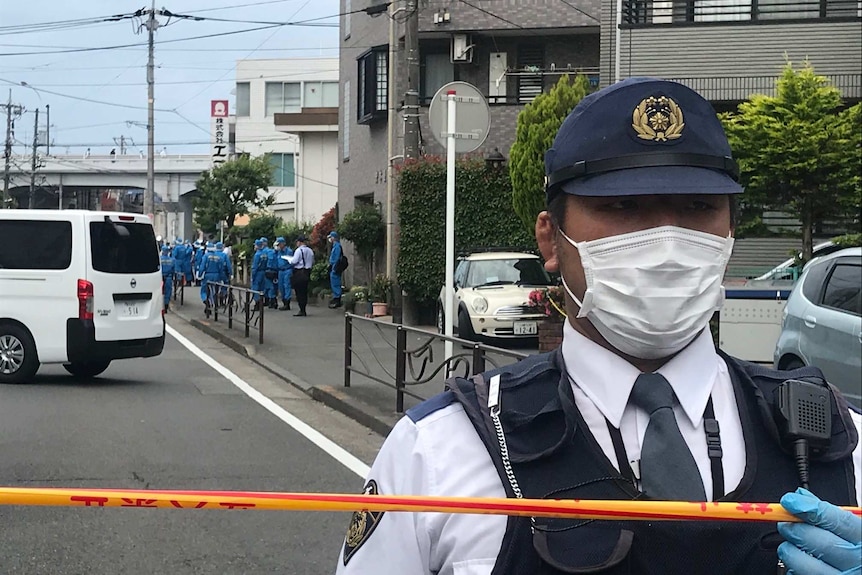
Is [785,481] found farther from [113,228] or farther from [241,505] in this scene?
[113,228]

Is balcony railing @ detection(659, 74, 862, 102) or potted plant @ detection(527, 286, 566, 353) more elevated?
balcony railing @ detection(659, 74, 862, 102)

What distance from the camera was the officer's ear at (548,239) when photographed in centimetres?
205

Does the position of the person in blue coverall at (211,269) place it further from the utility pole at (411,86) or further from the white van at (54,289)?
the white van at (54,289)

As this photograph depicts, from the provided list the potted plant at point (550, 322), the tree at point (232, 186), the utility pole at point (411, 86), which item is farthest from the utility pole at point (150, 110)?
the potted plant at point (550, 322)

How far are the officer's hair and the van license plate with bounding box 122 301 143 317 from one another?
1257 centimetres

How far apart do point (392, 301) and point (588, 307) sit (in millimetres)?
21393

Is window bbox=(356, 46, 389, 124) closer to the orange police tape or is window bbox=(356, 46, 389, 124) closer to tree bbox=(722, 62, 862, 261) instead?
tree bbox=(722, 62, 862, 261)

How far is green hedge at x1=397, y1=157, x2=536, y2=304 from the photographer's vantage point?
22.6 m

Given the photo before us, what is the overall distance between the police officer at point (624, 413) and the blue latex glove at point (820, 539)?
0.02 meters

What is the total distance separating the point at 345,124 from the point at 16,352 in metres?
19.8

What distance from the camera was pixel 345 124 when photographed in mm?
32094

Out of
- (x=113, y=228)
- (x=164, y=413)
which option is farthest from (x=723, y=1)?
(x=164, y=413)

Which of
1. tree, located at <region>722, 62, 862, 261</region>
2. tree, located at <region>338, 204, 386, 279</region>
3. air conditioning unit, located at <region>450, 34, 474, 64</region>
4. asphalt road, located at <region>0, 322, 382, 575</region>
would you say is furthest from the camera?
tree, located at <region>338, 204, 386, 279</region>

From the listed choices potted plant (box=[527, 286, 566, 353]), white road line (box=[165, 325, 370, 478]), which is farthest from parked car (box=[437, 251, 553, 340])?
white road line (box=[165, 325, 370, 478])
